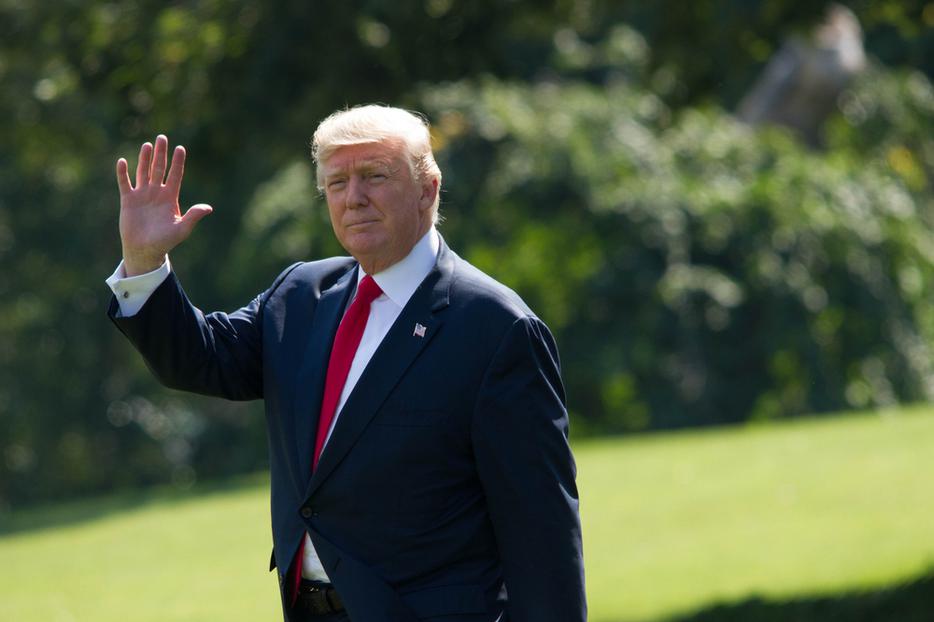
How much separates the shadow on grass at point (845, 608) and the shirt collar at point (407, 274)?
4690mm

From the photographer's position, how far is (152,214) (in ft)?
10.8

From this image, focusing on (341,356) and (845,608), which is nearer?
(341,356)

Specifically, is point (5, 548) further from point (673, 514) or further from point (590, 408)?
point (590, 408)

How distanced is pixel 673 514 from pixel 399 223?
29.2 feet

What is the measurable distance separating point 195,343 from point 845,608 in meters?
5.09

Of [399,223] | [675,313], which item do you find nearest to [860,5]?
[399,223]

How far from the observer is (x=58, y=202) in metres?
26.1

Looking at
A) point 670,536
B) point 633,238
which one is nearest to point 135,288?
point 670,536

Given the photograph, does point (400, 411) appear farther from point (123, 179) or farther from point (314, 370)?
point (123, 179)

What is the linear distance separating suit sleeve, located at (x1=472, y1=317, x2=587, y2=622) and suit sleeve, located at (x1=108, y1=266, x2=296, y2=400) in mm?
644

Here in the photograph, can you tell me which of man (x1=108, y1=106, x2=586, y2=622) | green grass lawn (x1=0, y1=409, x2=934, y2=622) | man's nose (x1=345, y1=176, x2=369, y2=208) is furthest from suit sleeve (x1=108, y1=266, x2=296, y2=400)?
green grass lawn (x1=0, y1=409, x2=934, y2=622)

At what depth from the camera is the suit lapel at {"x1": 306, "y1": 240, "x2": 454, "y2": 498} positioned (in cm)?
319

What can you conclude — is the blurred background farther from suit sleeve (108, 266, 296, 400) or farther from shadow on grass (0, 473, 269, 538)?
suit sleeve (108, 266, 296, 400)

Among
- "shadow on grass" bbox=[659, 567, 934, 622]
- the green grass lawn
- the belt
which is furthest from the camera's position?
the green grass lawn
